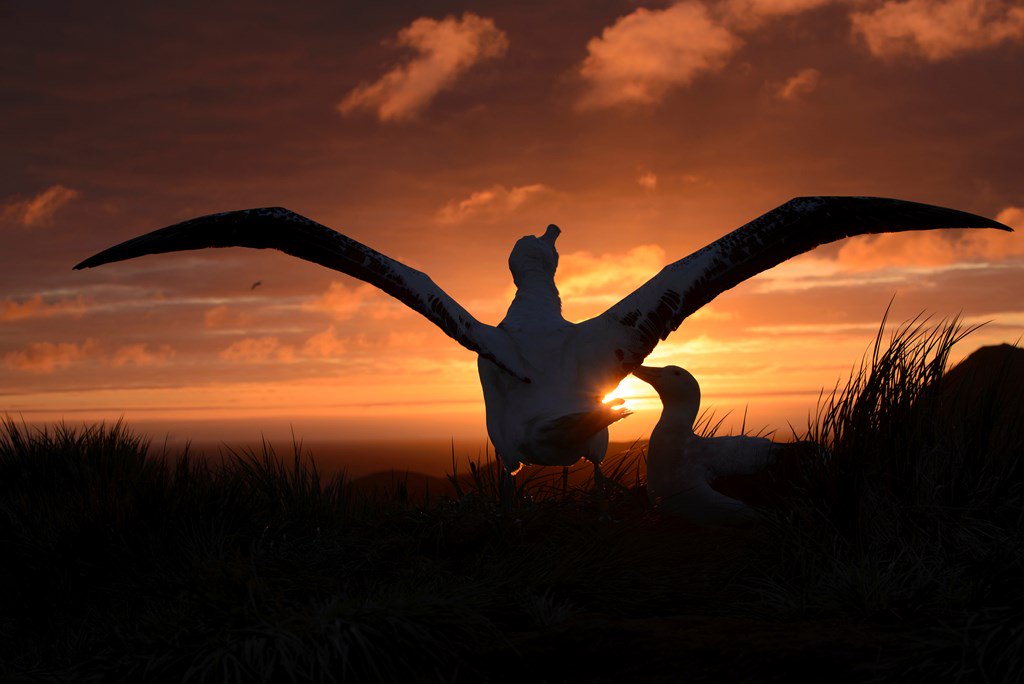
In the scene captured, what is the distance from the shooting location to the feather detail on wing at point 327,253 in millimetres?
6844

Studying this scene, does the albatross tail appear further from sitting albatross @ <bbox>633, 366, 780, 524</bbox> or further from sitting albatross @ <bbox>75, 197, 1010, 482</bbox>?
sitting albatross @ <bbox>633, 366, 780, 524</bbox>

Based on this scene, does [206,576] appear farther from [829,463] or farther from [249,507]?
[829,463]

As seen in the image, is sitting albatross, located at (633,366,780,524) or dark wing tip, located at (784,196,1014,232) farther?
dark wing tip, located at (784,196,1014,232)

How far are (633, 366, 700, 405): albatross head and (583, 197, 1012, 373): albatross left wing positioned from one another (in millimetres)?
326

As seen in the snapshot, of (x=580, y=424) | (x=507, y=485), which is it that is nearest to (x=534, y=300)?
(x=580, y=424)

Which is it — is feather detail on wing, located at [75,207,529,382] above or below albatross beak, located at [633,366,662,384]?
above

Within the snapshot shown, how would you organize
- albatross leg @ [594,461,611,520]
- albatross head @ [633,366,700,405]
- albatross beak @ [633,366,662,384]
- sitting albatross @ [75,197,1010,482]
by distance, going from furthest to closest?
albatross beak @ [633,366,662,384]
albatross head @ [633,366,700,405]
sitting albatross @ [75,197,1010,482]
albatross leg @ [594,461,611,520]

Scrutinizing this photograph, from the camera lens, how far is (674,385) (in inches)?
288

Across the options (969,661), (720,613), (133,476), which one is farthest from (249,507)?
(969,661)

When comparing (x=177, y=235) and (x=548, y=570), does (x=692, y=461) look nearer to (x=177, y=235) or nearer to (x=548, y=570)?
(x=548, y=570)

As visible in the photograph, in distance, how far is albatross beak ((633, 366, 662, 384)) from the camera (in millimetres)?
7469

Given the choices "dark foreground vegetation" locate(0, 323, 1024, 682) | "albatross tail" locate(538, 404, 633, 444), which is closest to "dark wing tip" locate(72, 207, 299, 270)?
"dark foreground vegetation" locate(0, 323, 1024, 682)

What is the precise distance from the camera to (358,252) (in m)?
7.22

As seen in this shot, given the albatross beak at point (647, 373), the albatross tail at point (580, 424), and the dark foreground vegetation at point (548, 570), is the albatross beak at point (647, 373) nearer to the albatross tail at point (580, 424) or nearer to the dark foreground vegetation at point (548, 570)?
the dark foreground vegetation at point (548, 570)
